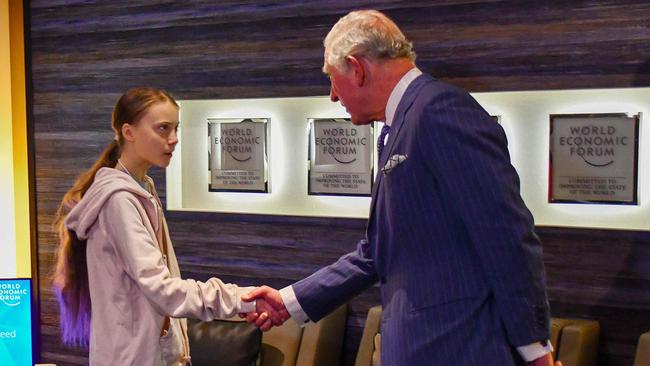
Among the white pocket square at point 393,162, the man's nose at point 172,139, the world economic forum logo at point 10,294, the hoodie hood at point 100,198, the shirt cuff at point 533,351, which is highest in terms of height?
the man's nose at point 172,139

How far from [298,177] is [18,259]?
200cm

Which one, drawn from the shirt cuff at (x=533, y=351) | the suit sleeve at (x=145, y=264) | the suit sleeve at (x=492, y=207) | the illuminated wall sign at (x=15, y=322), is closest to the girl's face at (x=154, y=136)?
the suit sleeve at (x=145, y=264)

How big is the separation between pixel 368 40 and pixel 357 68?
0.08m

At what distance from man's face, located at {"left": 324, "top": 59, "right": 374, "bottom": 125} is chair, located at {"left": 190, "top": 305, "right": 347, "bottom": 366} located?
6.45ft

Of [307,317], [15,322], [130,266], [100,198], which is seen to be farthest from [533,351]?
[15,322]

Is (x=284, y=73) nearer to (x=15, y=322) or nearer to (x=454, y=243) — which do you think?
(x=15, y=322)

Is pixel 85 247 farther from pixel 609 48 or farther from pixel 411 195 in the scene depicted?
pixel 609 48

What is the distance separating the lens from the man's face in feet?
7.58

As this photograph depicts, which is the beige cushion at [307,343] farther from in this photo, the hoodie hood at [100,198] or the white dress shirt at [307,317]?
the hoodie hood at [100,198]

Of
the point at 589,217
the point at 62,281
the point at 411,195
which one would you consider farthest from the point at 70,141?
the point at 411,195

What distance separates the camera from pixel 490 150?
2033mm

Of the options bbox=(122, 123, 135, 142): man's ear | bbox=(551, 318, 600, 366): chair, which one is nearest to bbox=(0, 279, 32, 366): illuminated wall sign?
bbox=(122, 123, 135, 142): man's ear

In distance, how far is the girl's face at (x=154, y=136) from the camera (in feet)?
9.55

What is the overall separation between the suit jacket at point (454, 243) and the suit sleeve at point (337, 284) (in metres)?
0.42
